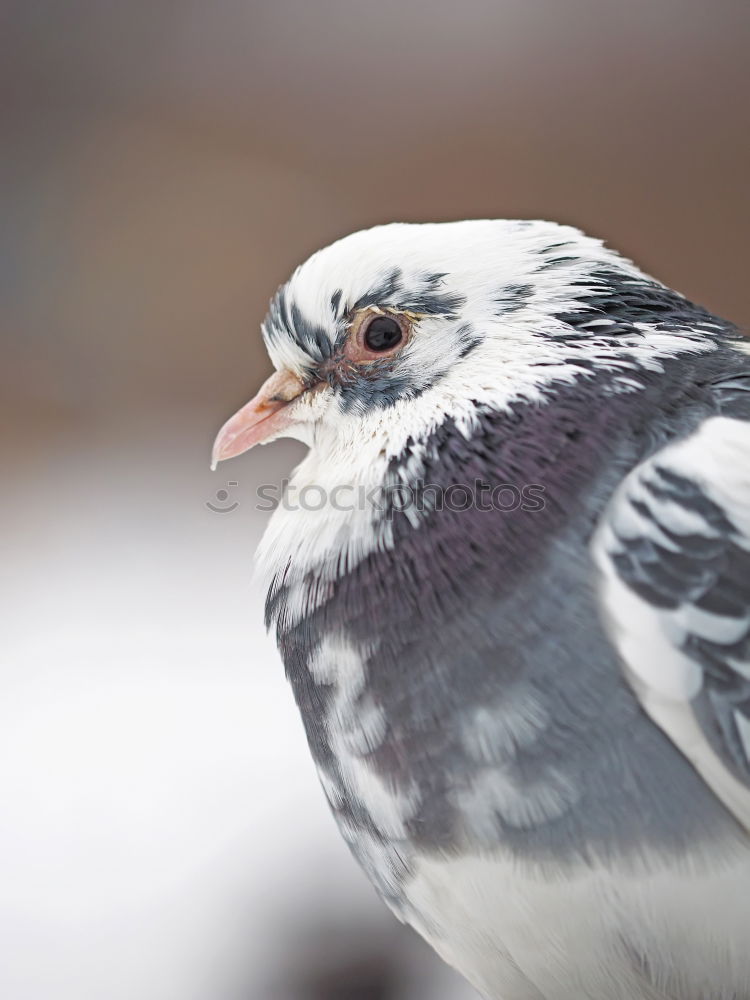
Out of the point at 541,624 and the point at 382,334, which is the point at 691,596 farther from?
the point at 382,334

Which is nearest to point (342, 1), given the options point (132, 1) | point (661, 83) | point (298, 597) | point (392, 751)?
point (132, 1)

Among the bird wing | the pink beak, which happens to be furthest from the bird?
the pink beak

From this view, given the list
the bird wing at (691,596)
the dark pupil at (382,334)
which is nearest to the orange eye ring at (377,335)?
the dark pupil at (382,334)

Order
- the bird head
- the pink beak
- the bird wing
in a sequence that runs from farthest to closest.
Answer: the pink beak, the bird head, the bird wing

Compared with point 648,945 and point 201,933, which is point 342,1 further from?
point 648,945

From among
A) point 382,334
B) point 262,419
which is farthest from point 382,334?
point 262,419

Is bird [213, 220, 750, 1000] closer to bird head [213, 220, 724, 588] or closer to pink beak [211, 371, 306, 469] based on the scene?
bird head [213, 220, 724, 588]
